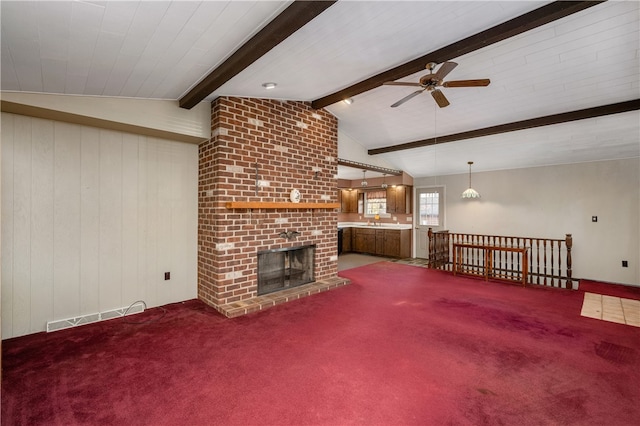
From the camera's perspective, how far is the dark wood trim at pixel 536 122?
3932 millimetres

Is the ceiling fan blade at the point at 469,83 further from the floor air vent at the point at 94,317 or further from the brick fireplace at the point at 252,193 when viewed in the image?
the floor air vent at the point at 94,317

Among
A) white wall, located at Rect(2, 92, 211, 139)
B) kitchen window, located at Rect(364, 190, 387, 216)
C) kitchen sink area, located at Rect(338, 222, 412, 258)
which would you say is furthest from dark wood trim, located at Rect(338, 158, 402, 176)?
white wall, located at Rect(2, 92, 211, 139)

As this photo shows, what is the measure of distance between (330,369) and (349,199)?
24.2 feet

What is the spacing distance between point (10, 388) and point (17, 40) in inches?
94.9

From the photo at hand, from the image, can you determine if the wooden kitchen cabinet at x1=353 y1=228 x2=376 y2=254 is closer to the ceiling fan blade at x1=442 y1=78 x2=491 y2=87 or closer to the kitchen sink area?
the kitchen sink area

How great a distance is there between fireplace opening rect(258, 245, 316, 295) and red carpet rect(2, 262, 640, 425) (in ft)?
2.10

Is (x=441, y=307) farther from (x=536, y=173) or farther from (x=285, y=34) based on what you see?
(x=536, y=173)

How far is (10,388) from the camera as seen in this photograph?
82.4 inches

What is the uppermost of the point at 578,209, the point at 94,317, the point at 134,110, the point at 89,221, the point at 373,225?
the point at 134,110

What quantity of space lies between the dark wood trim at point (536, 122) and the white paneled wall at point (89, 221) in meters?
4.47

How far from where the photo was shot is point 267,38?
7.41 ft

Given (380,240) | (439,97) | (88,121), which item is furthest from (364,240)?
(88,121)

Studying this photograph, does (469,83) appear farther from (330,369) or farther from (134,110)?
(134,110)

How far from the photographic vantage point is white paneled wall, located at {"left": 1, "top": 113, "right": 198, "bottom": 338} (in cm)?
292
